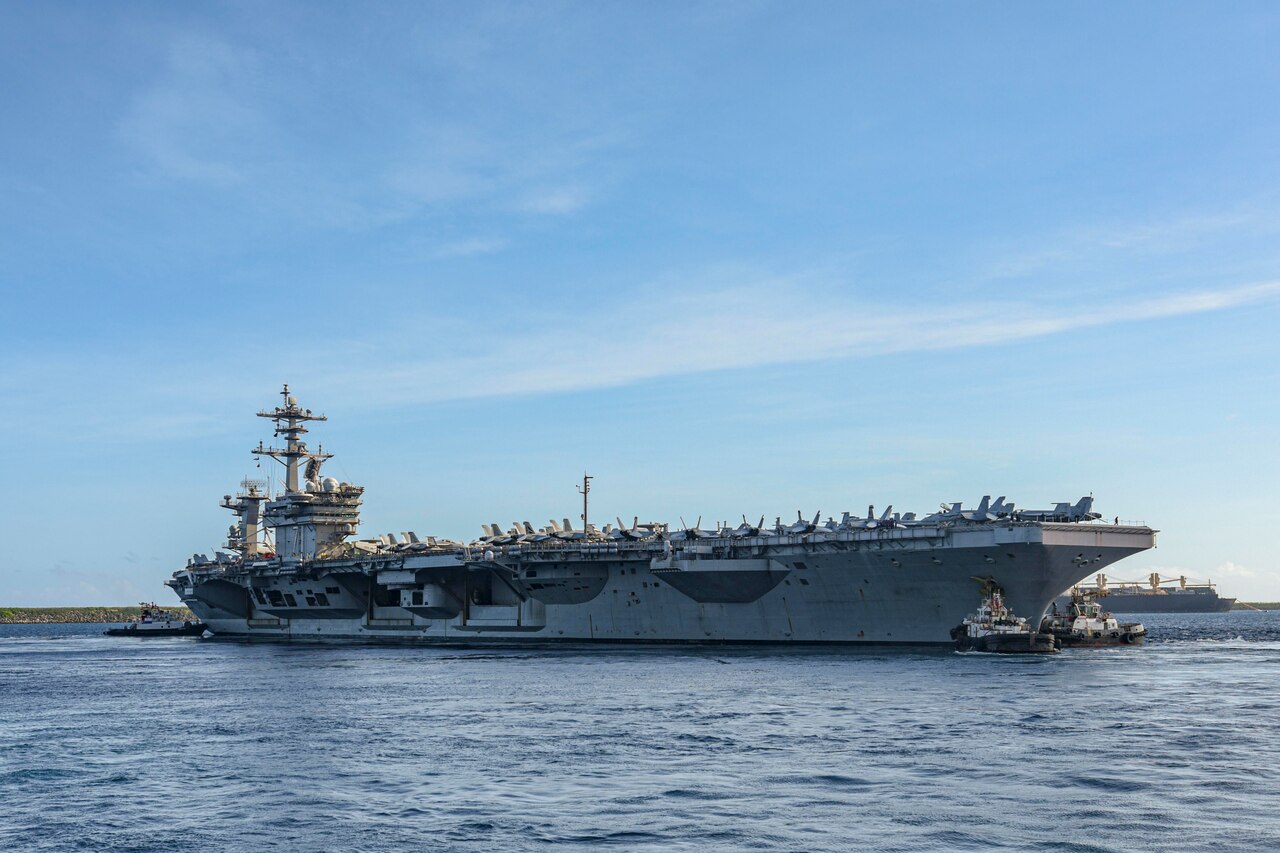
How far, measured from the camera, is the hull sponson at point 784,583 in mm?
32125

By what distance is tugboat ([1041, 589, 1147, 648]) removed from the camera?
39.4 metres

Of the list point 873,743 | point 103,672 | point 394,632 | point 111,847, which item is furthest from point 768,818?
point 394,632

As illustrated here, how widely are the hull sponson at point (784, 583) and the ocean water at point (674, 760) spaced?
8.54ft

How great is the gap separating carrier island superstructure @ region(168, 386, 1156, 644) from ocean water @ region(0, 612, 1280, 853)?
2.83 meters

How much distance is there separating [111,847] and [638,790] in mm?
6202

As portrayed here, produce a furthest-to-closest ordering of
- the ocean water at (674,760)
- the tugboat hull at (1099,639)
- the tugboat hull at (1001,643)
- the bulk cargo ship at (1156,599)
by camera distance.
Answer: the bulk cargo ship at (1156,599) → the tugboat hull at (1099,639) → the tugboat hull at (1001,643) → the ocean water at (674,760)

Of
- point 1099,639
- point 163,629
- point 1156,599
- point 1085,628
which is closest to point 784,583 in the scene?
point 1085,628

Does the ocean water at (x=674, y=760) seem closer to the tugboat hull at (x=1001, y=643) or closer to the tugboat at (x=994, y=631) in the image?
the tugboat hull at (x=1001, y=643)

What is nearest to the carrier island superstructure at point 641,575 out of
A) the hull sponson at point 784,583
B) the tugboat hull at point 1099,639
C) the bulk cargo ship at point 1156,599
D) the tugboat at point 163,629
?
the hull sponson at point 784,583

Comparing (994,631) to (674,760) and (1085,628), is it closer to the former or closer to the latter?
(1085,628)

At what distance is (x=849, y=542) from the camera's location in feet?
109

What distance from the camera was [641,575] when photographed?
130 ft

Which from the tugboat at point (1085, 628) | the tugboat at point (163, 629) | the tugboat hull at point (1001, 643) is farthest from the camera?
the tugboat at point (163, 629)

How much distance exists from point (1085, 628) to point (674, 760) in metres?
27.3
